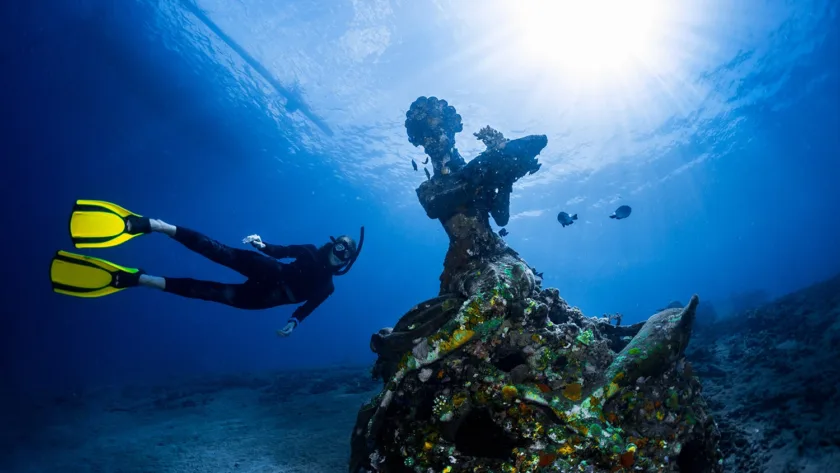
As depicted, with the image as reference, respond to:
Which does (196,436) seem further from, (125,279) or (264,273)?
(125,279)

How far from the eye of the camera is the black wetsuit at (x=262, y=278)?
558 centimetres

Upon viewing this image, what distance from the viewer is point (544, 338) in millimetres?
3477

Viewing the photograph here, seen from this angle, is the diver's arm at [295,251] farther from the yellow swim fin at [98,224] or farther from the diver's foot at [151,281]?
the yellow swim fin at [98,224]

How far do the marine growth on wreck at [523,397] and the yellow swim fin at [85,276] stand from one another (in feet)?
13.6

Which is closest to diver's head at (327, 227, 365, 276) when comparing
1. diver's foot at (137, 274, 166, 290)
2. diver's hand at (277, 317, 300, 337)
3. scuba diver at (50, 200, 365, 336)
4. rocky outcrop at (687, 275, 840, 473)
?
scuba diver at (50, 200, 365, 336)

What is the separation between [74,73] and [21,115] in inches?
317

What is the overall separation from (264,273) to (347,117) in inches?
952

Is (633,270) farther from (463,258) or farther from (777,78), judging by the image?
(463,258)

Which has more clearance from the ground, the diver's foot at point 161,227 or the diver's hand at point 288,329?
the diver's foot at point 161,227

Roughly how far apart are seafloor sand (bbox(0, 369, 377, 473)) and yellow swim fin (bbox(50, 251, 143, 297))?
3199 mm

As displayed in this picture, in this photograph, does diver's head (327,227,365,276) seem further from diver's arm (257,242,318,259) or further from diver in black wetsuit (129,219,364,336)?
diver's arm (257,242,318,259)

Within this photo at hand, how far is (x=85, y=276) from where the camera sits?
198 inches

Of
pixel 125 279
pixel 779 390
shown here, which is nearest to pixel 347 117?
pixel 125 279

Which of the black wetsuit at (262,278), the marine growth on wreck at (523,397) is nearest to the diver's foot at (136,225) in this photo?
the black wetsuit at (262,278)
